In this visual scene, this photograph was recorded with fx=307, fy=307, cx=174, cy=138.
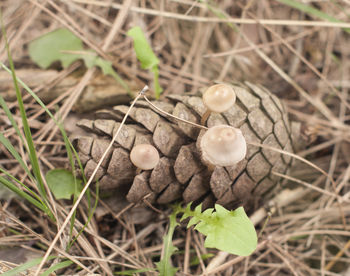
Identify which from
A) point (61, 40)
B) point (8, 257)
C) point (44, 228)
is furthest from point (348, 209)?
point (61, 40)

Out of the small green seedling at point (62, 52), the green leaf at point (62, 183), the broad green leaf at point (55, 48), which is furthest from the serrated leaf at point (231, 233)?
the broad green leaf at point (55, 48)

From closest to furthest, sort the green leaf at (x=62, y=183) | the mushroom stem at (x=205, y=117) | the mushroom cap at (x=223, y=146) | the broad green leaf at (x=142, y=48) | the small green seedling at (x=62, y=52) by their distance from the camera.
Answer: the mushroom cap at (x=223, y=146) → the mushroom stem at (x=205, y=117) → the green leaf at (x=62, y=183) → the broad green leaf at (x=142, y=48) → the small green seedling at (x=62, y=52)

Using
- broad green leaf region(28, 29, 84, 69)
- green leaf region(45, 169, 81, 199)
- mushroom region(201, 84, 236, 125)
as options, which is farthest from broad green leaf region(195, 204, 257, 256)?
broad green leaf region(28, 29, 84, 69)

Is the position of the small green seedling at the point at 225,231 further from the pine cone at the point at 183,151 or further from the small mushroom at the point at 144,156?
the small mushroom at the point at 144,156

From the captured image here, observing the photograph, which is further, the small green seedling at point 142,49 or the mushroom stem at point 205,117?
the small green seedling at point 142,49

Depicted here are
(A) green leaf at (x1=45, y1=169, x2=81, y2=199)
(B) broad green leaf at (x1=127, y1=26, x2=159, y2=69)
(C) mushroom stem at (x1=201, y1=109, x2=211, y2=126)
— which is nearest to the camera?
(C) mushroom stem at (x1=201, y1=109, x2=211, y2=126)

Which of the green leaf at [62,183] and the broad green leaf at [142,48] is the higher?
the broad green leaf at [142,48]

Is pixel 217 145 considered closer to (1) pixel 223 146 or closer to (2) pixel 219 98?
(1) pixel 223 146

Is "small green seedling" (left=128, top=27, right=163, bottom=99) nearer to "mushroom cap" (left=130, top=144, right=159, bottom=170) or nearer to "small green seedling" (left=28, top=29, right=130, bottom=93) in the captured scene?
"small green seedling" (left=28, top=29, right=130, bottom=93)

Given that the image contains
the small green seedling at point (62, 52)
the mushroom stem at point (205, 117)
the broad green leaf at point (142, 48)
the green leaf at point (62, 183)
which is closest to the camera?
the mushroom stem at point (205, 117)
